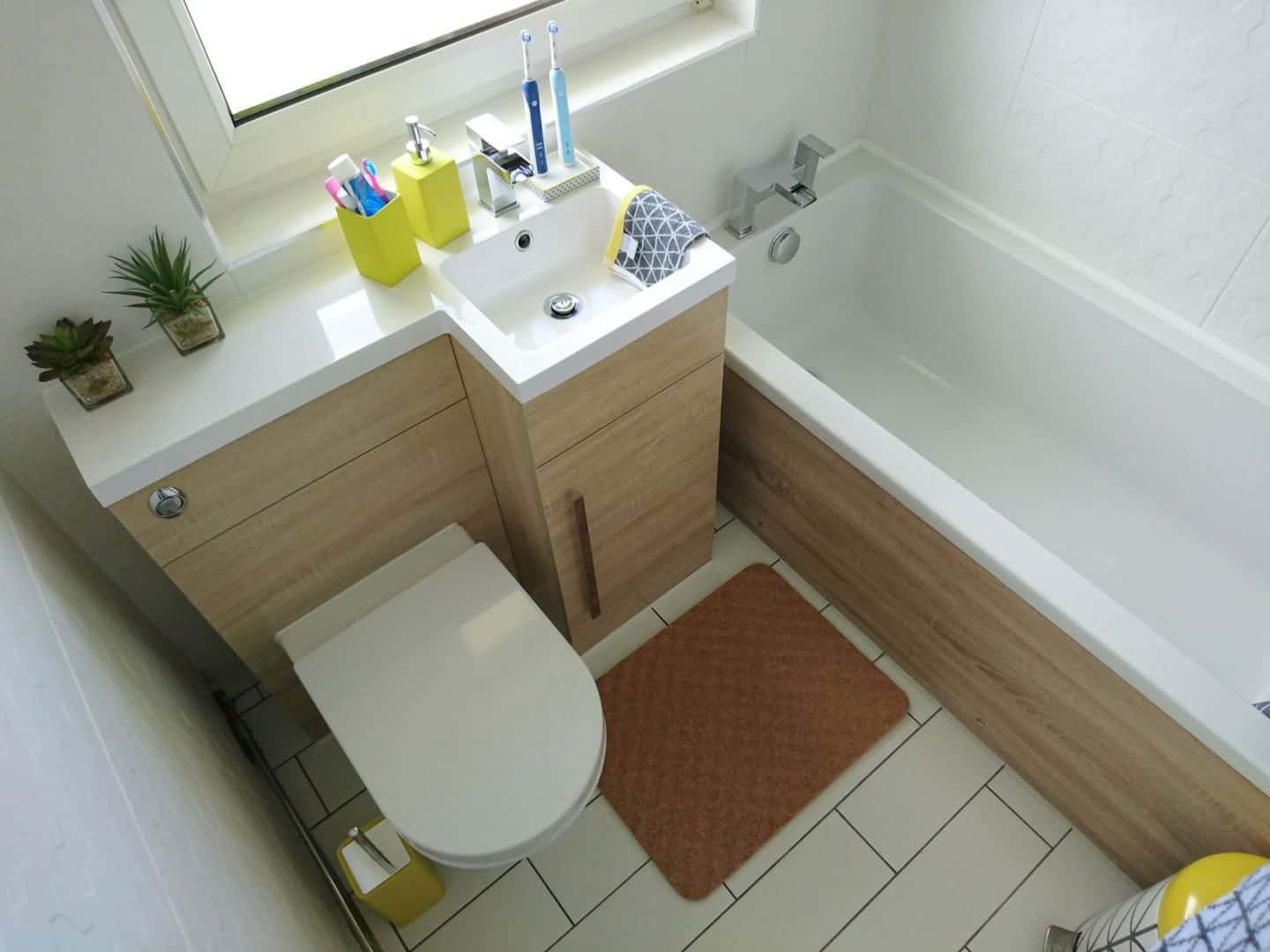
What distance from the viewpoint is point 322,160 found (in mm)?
1538

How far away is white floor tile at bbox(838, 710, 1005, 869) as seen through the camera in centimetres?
173

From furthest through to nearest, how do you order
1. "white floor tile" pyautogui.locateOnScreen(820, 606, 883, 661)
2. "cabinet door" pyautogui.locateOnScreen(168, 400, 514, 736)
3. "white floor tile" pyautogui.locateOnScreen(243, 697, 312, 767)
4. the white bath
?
"white floor tile" pyautogui.locateOnScreen(820, 606, 883, 661)
"white floor tile" pyautogui.locateOnScreen(243, 697, 312, 767)
the white bath
"cabinet door" pyautogui.locateOnScreen(168, 400, 514, 736)

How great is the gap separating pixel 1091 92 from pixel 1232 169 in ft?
0.99

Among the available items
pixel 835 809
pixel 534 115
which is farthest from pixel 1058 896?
pixel 534 115

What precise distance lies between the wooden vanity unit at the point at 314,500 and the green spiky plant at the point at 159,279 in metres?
0.21

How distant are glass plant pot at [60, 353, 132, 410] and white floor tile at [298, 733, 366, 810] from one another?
87 cm

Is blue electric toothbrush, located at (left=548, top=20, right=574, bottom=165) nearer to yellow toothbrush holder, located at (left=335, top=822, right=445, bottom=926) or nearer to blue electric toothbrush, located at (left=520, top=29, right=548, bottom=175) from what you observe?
blue electric toothbrush, located at (left=520, top=29, right=548, bottom=175)

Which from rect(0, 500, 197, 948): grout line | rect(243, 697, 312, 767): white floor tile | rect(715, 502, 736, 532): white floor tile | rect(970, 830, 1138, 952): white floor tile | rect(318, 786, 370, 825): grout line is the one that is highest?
rect(0, 500, 197, 948): grout line

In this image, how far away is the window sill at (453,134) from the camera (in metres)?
1.43

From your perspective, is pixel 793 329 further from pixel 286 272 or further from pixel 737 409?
pixel 286 272

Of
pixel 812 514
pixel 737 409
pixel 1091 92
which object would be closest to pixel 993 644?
pixel 812 514

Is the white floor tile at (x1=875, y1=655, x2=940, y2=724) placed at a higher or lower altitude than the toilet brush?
lower

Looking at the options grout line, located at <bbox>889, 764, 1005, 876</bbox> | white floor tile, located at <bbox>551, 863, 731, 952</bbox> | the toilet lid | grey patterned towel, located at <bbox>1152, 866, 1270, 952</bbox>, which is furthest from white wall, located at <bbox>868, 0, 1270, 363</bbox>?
white floor tile, located at <bbox>551, 863, 731, 952</bbox>

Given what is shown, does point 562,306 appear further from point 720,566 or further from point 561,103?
point 720,566
